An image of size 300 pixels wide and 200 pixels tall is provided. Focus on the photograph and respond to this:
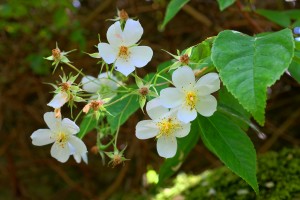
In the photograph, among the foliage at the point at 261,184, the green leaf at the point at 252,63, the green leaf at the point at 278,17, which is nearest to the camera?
the green leaf at the point at 252,63

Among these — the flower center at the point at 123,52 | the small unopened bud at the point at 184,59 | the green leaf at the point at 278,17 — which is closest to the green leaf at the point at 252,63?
the small unopened bud at the point at 184,59

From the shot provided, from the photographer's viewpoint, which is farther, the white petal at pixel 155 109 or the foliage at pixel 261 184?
the foliage at pixel 261 184

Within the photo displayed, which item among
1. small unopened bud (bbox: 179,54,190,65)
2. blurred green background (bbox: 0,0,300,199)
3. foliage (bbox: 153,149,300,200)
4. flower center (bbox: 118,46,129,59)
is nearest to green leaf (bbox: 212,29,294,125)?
small unopened bud (bbox: 179,54,190,65)

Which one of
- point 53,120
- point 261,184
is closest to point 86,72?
point 261,184

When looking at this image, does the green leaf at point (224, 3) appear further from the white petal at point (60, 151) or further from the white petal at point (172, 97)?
the white petal at point (60, 151)

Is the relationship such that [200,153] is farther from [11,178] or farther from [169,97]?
[169,97]

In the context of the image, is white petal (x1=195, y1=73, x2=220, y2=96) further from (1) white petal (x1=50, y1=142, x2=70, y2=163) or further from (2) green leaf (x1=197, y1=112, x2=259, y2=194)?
(1) white petal (x1=50, y1=142, x2=70, y2=163)

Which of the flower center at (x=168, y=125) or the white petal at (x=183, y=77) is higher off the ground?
the white petal at (x=183, y=77)
